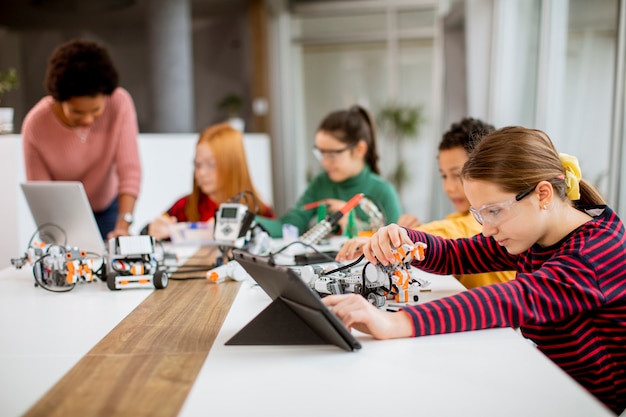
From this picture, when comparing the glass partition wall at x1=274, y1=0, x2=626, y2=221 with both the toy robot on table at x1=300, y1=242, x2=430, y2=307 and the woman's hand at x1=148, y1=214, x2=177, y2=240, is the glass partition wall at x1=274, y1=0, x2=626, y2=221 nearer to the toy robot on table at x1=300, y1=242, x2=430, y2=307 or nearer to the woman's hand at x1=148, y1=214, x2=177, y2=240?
the toy robot on table at x1=300, y1=242, x2=430, y2=307

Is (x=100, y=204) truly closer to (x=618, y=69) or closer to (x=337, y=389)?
(x=337, y=389)

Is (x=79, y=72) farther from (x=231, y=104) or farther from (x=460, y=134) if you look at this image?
(x=231, y=104)

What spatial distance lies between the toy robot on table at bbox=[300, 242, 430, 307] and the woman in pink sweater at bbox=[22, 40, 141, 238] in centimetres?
127

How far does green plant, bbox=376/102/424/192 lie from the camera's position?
6930 millimetres

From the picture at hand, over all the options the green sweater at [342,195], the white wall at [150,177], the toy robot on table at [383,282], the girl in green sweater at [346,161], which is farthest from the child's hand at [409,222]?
the white wall at [150,177]

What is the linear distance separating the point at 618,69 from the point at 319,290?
2010mm

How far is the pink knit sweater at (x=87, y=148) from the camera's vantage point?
264 cm

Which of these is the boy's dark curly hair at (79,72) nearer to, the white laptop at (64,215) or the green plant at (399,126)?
the white laptop at (64,215)

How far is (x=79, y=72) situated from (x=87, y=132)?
0.42 metres

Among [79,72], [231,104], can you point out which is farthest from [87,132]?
[231,104]

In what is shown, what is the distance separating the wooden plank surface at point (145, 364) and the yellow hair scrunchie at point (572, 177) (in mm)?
810

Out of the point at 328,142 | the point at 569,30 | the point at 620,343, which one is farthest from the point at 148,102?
the point at 620,343

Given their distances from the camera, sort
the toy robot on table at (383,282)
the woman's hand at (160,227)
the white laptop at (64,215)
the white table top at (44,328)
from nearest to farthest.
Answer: the white table top at (44,328) < the toy robot on table at (383,282) < the white laptop at (64,215) < the woman's hand at (160,227)

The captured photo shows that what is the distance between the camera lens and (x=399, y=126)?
6.96 metres
